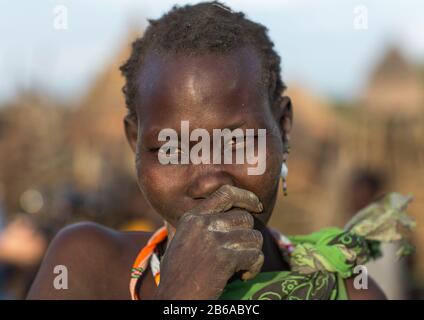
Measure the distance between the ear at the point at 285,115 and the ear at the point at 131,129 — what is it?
0.44 meters

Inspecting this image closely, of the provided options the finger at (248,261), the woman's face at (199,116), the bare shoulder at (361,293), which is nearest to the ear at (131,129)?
the woman's face at (199,116)

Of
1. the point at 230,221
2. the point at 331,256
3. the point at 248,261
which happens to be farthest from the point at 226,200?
the point at 331,256

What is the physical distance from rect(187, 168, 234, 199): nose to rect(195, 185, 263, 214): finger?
0.10 feet

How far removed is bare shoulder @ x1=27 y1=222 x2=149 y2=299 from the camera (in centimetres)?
213

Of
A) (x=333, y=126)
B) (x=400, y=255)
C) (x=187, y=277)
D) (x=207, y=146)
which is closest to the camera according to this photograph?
(x=187, y=277)

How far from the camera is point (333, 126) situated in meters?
17.2

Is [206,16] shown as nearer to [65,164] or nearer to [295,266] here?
[295,266]

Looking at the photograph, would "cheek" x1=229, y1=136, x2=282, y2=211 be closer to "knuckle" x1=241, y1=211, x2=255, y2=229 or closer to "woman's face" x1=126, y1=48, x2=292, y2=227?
"woman's face" x1=126, y1=48, x2=292, y2=227

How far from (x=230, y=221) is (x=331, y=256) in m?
0.55

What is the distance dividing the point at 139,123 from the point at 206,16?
14.1 inches

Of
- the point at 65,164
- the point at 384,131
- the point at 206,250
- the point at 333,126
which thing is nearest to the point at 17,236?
the point at 206,250

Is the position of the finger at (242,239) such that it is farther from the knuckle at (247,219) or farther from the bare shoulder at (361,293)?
the bare shoulder at (361,293)

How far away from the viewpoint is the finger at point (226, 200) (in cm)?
175

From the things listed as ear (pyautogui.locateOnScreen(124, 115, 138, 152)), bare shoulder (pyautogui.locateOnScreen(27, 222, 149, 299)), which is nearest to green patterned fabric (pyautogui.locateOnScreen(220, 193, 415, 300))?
bare shoulder (pyautogui.locateOnScreen(27, 222, 149, 299))
